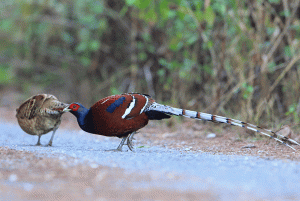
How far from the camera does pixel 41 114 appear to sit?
20.0 ft

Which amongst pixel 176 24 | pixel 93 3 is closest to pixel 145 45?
pixel 176 24

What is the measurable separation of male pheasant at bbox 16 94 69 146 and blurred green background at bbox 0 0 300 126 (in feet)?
10.2

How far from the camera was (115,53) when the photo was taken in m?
12.1

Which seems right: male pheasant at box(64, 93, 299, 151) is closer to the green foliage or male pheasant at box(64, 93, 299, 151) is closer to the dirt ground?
the dirt ground

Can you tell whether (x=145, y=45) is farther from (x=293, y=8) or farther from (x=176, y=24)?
(x=293, y=8)

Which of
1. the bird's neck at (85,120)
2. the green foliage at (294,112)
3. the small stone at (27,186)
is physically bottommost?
the green foliage at (294,112)

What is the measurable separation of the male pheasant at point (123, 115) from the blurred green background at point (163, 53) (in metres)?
1.89

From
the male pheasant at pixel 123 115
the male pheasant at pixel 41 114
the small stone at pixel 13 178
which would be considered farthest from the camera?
the male pheasant at pixel 41 114

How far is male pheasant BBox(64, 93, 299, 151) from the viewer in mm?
5453

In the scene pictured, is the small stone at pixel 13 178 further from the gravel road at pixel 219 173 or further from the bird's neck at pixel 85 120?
the bird's neck at pixel 85 120

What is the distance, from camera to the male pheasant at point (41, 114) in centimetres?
607

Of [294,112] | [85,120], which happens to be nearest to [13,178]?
[85,120]

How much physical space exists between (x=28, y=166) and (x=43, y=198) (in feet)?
3.58

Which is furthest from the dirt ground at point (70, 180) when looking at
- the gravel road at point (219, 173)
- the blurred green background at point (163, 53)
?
the blurred green background at point (163, 53)
